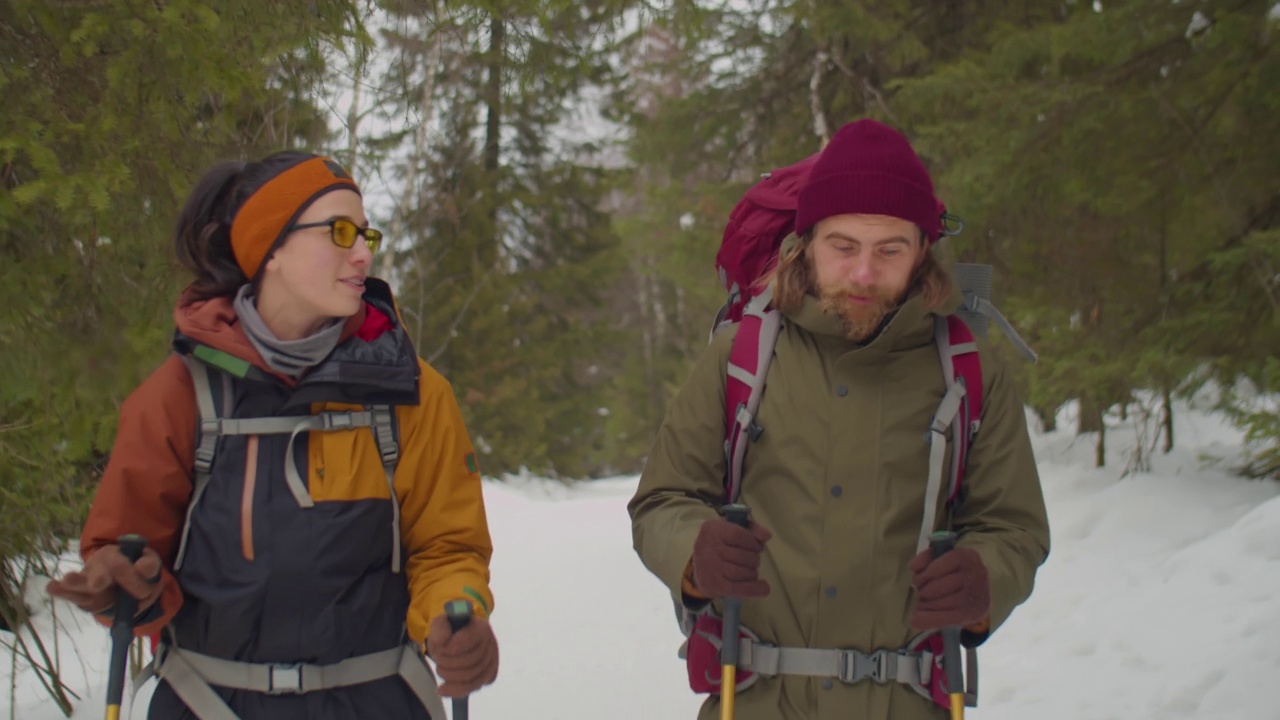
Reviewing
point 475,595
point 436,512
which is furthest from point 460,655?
point 436,512

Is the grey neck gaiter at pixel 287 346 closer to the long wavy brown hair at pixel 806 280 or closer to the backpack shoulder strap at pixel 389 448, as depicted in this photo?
the backpack shoulder strap at pixel 389 448

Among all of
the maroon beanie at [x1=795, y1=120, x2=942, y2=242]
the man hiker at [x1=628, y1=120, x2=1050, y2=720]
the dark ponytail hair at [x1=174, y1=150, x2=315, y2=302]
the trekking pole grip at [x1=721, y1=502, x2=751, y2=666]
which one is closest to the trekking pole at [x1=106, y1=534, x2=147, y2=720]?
the dark ponytail hair at [x1=174, y1=150, x2=315, y2=302]

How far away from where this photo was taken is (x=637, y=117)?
14.8 m

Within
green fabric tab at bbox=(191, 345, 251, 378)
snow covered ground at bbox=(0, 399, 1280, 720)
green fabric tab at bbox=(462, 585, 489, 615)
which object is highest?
green fabric tab at bbox=(191, 345, 251, 378)

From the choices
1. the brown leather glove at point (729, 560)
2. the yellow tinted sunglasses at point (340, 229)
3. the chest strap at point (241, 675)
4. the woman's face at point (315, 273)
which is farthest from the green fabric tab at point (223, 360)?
the brown leather glove at point (729, 560)

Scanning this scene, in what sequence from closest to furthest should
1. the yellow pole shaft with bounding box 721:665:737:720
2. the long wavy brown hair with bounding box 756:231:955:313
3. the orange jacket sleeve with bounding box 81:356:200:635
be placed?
the orange jacket sleeve with bounding box 81:356:200:635, the yellow pole shaft with bounding box 721:665:737:720, the long wavy brown hair with bounding box 756:231:955:313

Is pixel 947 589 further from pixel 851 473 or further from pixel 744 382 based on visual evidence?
pixel 744 382

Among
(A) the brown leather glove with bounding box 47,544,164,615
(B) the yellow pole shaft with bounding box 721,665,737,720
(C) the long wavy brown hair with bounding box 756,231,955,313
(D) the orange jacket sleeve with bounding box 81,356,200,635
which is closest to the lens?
(A) the brown leather glove with bounding box 47,544,164,615

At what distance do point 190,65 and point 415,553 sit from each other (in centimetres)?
191

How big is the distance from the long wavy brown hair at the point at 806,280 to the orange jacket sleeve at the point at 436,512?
85 cm

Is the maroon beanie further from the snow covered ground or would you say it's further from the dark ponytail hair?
the snow covered ground

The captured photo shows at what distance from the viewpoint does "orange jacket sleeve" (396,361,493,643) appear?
2.46m

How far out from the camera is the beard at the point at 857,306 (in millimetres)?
2580

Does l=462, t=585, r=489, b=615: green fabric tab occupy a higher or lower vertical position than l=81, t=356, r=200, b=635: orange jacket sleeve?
lower
